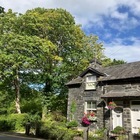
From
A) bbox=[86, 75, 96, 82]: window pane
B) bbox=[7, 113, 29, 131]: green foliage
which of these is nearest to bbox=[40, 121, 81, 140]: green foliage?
bbox=[7, 113, 29, 131]: green foliage

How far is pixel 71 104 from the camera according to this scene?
2581 cm

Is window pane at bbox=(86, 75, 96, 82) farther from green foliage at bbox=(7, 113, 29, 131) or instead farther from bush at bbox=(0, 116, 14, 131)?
bush at bbox=(0, 116, 14, 131)

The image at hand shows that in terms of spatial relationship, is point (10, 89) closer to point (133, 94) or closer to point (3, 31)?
point (3, 31)

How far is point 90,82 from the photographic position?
24516 mm

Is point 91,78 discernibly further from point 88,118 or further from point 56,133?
point 56,133

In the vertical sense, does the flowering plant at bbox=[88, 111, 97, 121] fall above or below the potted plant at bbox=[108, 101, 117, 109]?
below

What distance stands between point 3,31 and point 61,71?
31.8 ft

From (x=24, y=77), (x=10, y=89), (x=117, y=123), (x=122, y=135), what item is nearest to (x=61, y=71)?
(x=24, y=77)

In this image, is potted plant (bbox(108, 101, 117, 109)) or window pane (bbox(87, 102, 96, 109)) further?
window pane (bbox(87, 102, 96, 109))

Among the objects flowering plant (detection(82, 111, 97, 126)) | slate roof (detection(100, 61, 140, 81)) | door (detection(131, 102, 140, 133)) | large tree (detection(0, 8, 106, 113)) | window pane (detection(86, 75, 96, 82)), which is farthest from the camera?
large tree (detection(0, 8, 106, 113))

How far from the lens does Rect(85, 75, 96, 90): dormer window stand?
79.2ft

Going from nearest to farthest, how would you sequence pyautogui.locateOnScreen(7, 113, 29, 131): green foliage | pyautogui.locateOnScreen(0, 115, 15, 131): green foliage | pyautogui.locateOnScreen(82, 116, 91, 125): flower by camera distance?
pyautogui.locateOnScreen(82, 116, 91, 125): flower
pyautogui.locateOnScreen(7, 113, 29, 131): green foliage
pyautogui.locateOnScreen(0, 115, 15, 131): green foliage

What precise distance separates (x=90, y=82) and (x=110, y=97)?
438 cm

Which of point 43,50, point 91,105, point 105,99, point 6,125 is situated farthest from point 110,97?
point 43,50
